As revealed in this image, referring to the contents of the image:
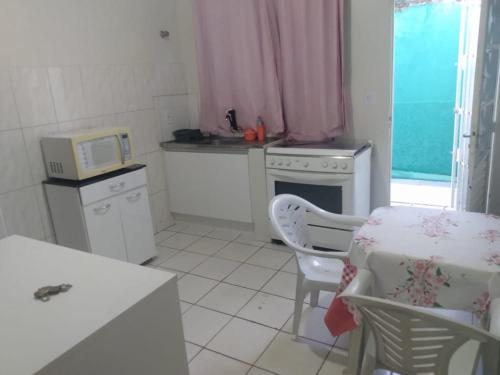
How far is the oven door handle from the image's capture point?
2.92 meters

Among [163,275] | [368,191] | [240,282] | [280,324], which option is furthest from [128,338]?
[368,191]

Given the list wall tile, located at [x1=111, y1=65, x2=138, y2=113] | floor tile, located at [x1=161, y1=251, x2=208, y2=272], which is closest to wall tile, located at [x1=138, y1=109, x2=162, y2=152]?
wall tile, located at [x1=111, y1=65, x2=138, y2=113]

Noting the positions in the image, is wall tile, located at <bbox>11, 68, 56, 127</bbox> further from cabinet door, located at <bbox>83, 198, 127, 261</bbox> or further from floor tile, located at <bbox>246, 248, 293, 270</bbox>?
floor tile, located at <bbox>246, 248, 293, 270</bbox>

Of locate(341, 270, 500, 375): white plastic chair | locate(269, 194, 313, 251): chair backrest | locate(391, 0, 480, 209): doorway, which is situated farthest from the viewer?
locate(391, 0, 480, 209): doorway

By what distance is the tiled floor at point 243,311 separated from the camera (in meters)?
2.01

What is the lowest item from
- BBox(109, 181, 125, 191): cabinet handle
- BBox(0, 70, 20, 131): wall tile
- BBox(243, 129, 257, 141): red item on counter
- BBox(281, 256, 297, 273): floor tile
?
BBox(281, 256, 297, 273): floor tile

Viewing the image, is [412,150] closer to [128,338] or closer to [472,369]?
[472,369]

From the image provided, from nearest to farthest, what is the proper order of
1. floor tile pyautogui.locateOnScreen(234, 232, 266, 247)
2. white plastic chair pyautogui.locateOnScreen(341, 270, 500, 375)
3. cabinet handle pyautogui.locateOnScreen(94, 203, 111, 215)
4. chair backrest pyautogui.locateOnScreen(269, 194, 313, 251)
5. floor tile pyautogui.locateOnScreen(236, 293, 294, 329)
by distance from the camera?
white plastic chair pyautogui.locateOnScreen(341, 270, 500, 375)
chair backrest pyautogui.locateOnScreen(269, 194, 313, 251)
floor tile pyautogui.locateOnScreen(236, 293, 294, 329)
cabinet handle pyautogui.locateOnScreen(94, 203, 111, 215)
floor tile pyautogui.locateOnScreen(234, 232, 266, 247)

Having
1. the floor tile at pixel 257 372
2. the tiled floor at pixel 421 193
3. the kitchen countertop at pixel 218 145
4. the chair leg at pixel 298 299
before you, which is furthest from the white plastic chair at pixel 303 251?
the tiled floor at pixel 421 193

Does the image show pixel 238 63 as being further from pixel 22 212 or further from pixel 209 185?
pixel 22 212

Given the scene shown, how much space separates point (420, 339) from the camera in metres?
1.19

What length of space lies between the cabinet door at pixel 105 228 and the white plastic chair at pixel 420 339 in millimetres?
1896

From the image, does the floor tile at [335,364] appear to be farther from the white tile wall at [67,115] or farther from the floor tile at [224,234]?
the white tile wall at [67,115]

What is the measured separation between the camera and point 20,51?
258 cm
